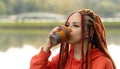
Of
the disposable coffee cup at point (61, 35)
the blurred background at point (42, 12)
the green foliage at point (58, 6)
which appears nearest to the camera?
the disposable coffee cup at point (61, 35)

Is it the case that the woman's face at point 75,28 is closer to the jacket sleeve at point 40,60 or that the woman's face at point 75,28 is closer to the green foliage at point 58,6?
the jacket sleeve at point 40,60

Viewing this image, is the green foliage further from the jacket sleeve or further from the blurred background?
the jacket sleeve

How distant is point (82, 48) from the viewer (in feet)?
5.13

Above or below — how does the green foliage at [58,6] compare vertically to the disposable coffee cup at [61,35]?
above

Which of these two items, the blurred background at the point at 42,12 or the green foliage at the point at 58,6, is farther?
the green foliage at the point at 58,6

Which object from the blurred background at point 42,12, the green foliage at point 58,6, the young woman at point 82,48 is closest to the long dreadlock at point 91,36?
the young woman at point 82,48

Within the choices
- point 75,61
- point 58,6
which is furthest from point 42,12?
point 75,61

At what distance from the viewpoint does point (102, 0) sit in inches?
698

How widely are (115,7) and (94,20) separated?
15044 millimetres

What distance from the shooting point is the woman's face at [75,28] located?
1542 mm

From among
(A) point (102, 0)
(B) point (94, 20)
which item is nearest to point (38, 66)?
(B) point (94, 20)

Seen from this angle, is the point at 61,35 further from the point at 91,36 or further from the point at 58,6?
the point at 58,6

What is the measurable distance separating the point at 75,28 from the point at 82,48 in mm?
71

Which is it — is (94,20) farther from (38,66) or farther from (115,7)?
(115,7)
